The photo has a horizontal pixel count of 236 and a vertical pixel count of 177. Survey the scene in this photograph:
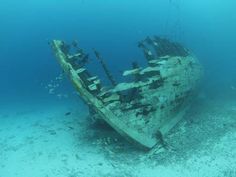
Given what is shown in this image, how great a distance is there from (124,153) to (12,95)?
11400mm

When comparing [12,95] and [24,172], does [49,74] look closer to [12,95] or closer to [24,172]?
[12,95]

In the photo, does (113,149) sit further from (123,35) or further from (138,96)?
(123,35)

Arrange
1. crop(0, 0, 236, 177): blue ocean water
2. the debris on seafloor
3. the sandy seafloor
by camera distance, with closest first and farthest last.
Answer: the sandy seafloor < the debris on seafloor < crop(0, 0, 236, 177): blue ocean water

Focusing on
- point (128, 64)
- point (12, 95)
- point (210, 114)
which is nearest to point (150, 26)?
point (128, 64)

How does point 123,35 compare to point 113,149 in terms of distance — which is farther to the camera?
point 123,35

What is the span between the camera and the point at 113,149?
10.1m

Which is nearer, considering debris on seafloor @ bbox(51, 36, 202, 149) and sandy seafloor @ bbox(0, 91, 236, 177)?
sandy seafloor @ bbox(0, 91, 236, 177)

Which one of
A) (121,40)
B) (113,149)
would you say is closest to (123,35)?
(121,40)

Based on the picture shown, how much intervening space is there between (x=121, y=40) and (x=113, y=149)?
2074cm

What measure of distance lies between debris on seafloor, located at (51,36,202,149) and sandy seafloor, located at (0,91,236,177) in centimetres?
51

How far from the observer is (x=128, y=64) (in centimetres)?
2280

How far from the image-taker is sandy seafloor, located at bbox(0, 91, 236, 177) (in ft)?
29.5

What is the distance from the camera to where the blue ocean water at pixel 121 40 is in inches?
724

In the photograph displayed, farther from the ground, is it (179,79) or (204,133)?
(179,79)
